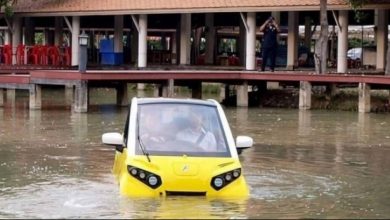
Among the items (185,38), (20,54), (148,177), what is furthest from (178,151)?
(185,38)

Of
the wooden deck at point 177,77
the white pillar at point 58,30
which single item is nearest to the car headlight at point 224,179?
the wooden deck at point 177,77

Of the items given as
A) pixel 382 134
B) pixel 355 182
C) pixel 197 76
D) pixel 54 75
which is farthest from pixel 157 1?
pixel 355 182

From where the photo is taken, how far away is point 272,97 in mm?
33312

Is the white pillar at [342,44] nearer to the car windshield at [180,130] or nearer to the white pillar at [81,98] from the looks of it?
the white pillar at [81,98]

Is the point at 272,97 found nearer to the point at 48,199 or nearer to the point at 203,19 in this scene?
the point at 203,19

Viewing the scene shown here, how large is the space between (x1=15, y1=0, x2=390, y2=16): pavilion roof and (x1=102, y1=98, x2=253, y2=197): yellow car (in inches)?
→ 882

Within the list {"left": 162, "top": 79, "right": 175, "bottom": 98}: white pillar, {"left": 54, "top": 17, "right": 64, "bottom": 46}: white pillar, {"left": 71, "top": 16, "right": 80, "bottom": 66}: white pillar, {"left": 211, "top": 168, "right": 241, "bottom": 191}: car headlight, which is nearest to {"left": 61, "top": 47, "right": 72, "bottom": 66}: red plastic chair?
{"left": 71, "top": 16, "right": 80, "bottom": 66}: white pillar

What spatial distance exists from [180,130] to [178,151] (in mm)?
439

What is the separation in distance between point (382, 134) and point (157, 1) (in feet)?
59.7

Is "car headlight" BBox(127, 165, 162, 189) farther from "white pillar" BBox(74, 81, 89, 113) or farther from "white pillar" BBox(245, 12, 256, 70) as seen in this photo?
"white pillar" BBox(245, 12, 256, 70)

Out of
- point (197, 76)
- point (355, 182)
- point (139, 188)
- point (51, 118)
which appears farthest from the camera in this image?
point (197, 76)

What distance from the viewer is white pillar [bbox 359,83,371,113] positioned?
29375 millimetres

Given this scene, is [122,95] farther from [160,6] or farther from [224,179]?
Result: [224,179]

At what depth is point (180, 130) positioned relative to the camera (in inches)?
436
